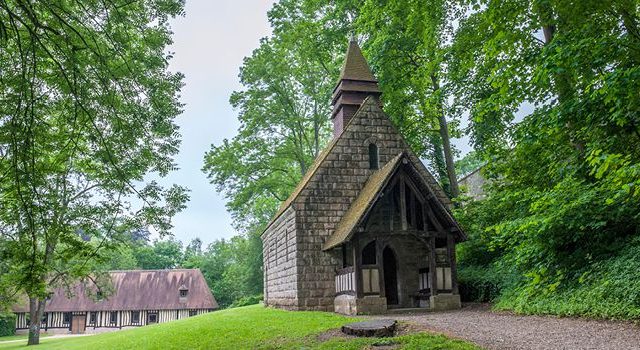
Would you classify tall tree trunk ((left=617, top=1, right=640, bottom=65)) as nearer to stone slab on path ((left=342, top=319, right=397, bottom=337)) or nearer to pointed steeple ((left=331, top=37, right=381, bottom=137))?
stone slab on path ((left=342, top=319, right=397, bottom=337))

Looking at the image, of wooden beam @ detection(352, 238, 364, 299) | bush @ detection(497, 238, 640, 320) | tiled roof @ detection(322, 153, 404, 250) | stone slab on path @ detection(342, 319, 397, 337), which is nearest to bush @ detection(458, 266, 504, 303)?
bush @ detection(497, 238, 640, 320)

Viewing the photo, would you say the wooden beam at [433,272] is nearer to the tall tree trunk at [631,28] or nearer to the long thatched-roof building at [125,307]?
the tall tree trunk at [631,28]

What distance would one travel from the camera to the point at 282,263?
19.9 m

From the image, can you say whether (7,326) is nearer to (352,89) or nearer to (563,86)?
(352,89)

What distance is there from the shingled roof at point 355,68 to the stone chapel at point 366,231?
490mm

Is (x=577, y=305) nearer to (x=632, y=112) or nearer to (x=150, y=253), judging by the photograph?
(x=632, y=112)

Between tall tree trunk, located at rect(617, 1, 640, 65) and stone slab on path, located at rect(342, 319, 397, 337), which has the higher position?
tall tree trunk, located at rect(617, 1, 640, 65)

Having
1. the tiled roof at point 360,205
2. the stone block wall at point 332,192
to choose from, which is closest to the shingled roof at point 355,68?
the stone block wall at point 332,192

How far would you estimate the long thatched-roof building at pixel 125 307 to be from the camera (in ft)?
136

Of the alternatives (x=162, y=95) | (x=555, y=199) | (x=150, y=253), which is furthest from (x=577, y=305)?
(x=150, y=253)

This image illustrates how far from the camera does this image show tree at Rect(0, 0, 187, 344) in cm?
715

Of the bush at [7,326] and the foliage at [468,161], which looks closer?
the foliage at [468,161]

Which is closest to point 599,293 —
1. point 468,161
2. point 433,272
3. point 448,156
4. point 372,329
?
point 372,329

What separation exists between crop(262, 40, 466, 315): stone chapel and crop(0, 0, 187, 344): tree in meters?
6.89
